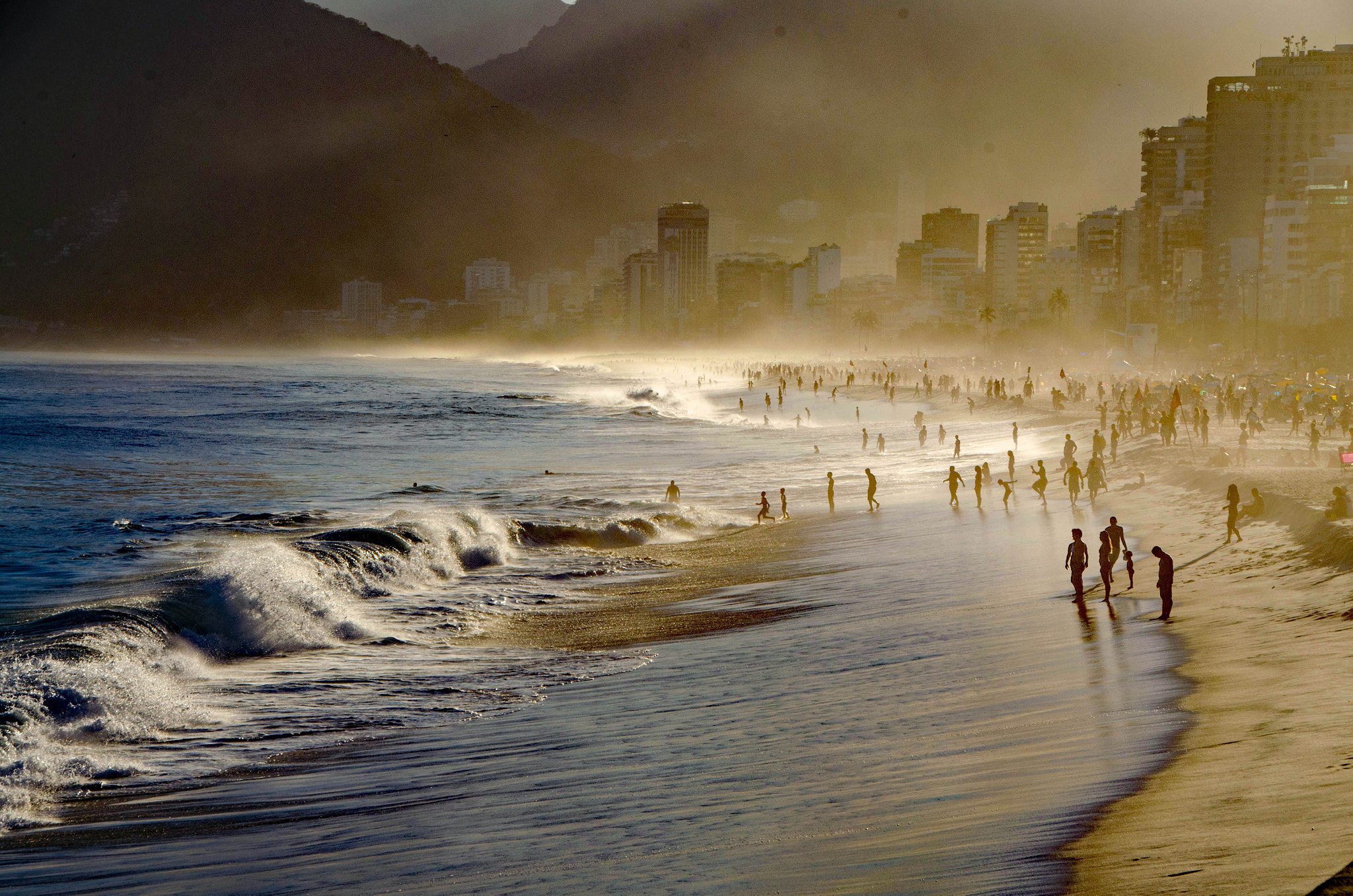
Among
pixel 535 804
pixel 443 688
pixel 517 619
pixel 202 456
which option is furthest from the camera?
pixel 202 456

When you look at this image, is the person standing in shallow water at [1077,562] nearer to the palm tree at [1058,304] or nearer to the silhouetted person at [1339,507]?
the silhouetted person at [1339,507]

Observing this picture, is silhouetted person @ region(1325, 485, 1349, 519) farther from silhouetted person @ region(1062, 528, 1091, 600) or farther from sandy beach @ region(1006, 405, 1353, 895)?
silhouetted person @ region(1062, 528, 1091, 600)

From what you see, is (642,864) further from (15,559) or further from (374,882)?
(15,559)

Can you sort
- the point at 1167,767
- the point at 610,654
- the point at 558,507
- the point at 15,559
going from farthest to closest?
1. the point at 558,507
2. the point at 15,559
3. the point at 610,654
4. the point at 1167,767

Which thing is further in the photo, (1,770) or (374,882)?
(1,770)

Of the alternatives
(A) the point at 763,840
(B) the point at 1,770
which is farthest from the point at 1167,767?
(B) the point at 1,770

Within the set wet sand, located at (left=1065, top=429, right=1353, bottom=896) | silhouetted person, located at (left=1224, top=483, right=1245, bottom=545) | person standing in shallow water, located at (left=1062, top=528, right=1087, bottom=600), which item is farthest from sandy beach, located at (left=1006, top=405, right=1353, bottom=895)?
person standing in shallow water, located at (left=1062, top=528, right=1087, bottom=600)
